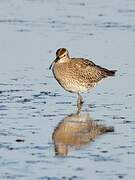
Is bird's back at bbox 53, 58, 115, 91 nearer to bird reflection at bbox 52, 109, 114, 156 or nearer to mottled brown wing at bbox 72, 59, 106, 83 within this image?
mottled brown wing at bbox 72, 59, 106, 83

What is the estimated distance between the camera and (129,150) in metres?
10.2

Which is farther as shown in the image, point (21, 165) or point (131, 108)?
point (131, 108)

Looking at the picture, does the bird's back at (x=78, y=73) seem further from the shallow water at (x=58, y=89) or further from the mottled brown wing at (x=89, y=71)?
the shallow water at (x=58, y=89)

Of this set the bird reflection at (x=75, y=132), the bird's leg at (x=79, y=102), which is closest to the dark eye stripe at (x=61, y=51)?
the bird's leg at (x=79, y=102)

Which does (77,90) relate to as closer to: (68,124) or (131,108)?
(131,108)

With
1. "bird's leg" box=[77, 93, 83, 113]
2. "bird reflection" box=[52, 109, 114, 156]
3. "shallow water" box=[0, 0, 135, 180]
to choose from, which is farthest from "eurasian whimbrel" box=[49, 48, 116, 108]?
"bird reflection" box=[52, 109, 114, 156]

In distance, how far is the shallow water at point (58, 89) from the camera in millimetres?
9555

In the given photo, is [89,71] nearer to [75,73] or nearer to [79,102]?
[75,73]

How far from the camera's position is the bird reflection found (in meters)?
10.5

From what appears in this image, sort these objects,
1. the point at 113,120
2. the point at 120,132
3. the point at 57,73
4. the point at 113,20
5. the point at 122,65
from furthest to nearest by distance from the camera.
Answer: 1. the point at 113,20
2. the point at 122,65
3. the point at 57,73
4. the point at 113,120
5. the point at 120,132

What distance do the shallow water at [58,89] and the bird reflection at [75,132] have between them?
0.10 meters

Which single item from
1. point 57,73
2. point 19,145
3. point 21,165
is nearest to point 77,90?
point 57,73

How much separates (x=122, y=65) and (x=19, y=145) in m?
6.43

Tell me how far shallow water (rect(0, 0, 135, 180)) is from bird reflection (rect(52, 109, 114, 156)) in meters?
0.10
